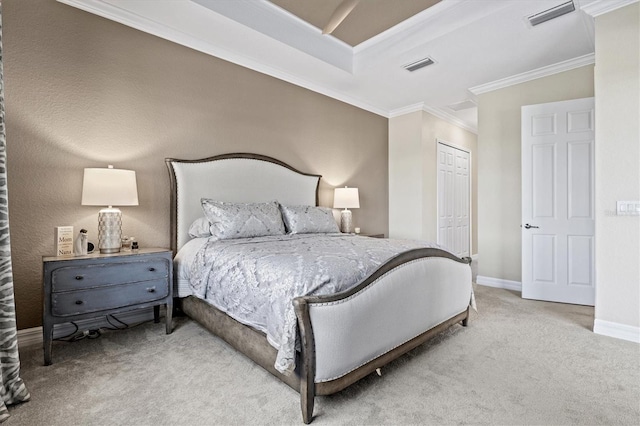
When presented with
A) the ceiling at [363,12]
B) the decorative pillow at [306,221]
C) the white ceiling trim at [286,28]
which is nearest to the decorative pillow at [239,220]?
the decorative pillow at [306,221]

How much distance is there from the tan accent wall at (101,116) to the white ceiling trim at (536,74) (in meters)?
2.72

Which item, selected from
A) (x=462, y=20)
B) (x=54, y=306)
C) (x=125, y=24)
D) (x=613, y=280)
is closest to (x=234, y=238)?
(x=54, y=306)

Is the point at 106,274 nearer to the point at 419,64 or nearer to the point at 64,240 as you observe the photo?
the point at 64,240

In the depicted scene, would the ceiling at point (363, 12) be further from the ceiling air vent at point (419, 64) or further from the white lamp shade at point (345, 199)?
the white lamp shade at point (345, 199)

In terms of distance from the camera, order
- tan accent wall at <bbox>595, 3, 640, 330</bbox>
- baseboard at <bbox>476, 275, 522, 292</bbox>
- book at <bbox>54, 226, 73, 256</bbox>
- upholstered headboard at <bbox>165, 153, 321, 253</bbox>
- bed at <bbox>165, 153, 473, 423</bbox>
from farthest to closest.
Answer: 1. baseboard at <bbox>476, 275, 522, 292</bbox>
2. upholstered headboard at <bbox>165, 153, 321, 253</bbox>
3. tan accent wall at <bbox>595, 3, 640, 330</bbox>
4. book at <bbox>54, 226, 73, 256</bbox>
5. bed at <bbox>165, 153, 473, 423</bbox>

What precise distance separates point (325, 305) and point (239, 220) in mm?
1541

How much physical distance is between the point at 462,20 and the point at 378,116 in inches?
97.3

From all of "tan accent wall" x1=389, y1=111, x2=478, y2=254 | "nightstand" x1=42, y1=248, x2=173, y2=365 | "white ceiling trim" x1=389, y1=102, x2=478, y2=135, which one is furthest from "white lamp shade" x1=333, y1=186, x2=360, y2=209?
"nightstand" x1=42, y1=248, x2=173, y2=365

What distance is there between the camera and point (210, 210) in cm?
284

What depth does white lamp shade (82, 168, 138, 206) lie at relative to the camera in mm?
2318

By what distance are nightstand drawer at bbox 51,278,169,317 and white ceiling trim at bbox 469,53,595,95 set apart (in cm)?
458

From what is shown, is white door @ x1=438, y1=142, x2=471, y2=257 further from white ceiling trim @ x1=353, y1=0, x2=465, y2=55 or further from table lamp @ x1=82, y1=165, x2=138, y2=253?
table lamp @ x1=82, y1=165, x2=138, y2=253

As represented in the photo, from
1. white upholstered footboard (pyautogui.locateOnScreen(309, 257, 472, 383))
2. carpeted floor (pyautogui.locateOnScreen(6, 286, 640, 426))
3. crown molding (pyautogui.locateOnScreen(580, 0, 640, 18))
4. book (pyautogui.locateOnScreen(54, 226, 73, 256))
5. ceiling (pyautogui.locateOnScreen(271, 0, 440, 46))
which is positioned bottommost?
carpeted floor (pyautogui.locateOnScreen(6, 286, 640, 426))

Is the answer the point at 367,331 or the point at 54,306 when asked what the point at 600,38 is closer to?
the point at 367,331
